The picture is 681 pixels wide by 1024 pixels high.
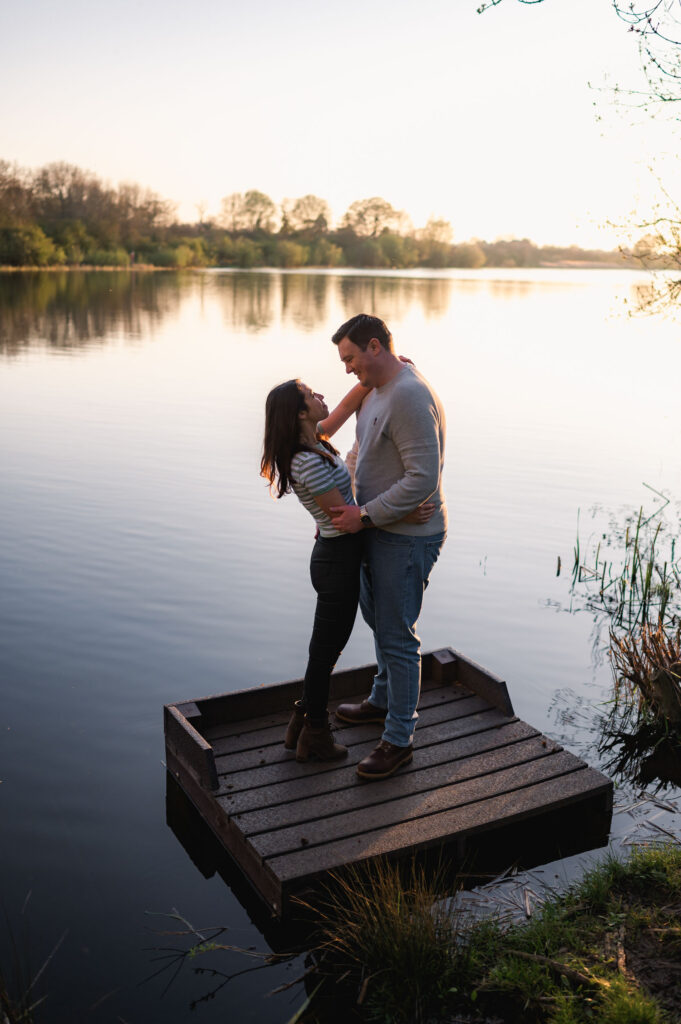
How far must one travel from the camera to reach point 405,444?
418 centimetres

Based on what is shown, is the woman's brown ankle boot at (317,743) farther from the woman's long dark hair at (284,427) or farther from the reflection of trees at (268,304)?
the reflection of trees at (268,304)

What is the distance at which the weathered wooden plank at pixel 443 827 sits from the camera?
3883mm

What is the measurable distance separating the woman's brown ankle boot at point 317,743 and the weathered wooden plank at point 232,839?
0.49m

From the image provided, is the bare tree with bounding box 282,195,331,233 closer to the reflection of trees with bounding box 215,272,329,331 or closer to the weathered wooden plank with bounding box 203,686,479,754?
the reflection of trees with bounding box 215,272,329,331

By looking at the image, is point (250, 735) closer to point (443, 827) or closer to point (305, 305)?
point (443, 827)

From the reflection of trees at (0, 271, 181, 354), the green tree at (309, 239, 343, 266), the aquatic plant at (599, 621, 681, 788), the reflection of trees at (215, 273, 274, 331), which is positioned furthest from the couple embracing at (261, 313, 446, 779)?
the green tree at (309, 239, 343, 266)

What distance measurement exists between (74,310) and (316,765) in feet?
112

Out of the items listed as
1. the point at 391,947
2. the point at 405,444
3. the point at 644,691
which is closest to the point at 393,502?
the point at 405,444

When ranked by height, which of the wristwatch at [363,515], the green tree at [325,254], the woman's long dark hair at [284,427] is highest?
the green tree at [325,254]

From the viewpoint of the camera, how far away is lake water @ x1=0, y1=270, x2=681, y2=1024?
4.28m

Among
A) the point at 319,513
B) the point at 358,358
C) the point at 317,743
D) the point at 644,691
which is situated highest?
the point at 358,358

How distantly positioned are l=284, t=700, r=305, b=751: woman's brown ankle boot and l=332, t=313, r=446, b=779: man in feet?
1.21

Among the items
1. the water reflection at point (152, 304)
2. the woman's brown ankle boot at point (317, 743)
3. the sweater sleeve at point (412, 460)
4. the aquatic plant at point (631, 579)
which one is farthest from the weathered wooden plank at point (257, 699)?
the water reflection at point (152, 304)

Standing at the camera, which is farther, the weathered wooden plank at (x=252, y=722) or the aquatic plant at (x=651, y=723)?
the aquatic plant at (x=651, y=723)
